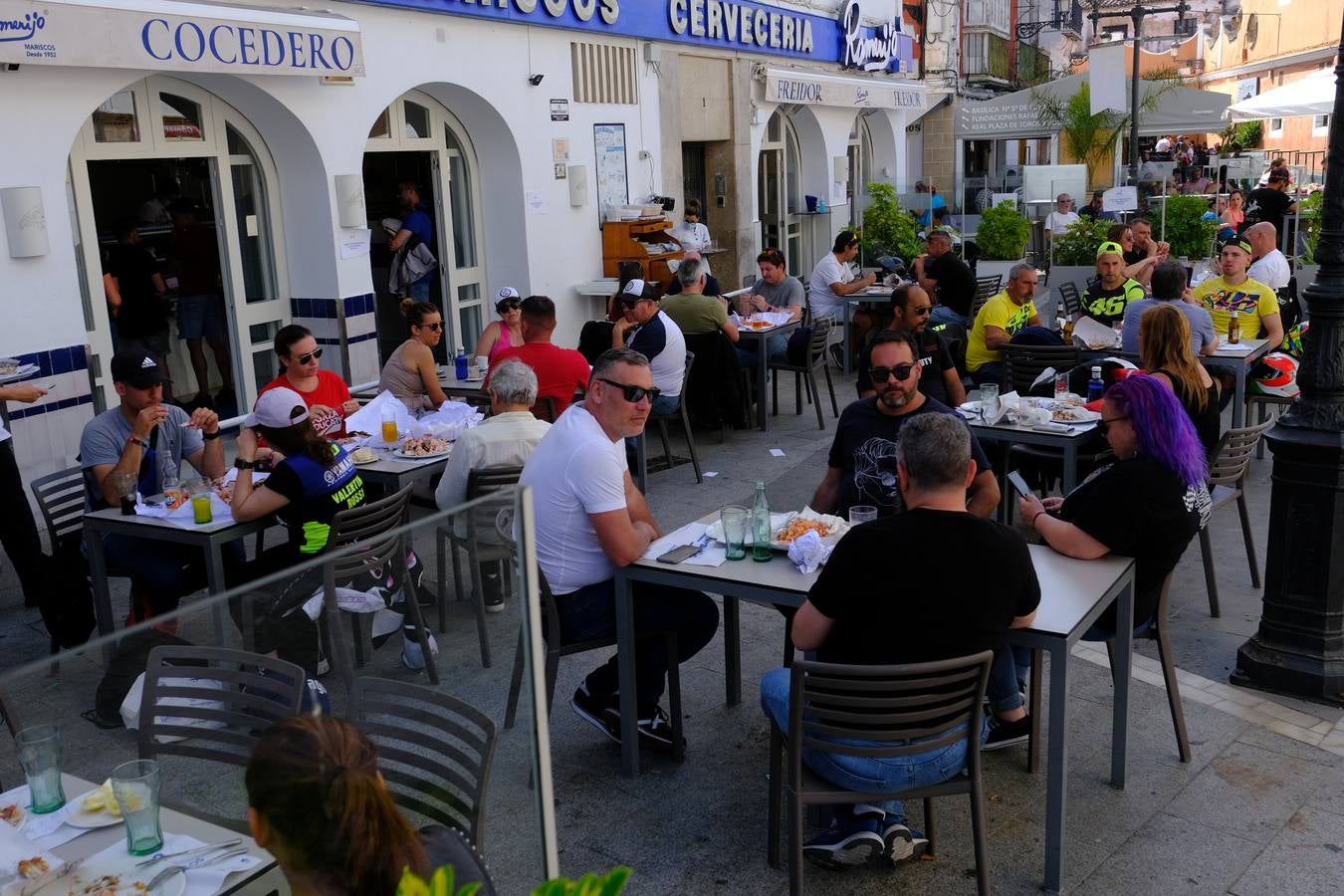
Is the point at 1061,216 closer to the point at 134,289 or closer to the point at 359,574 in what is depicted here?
the point at 134,289

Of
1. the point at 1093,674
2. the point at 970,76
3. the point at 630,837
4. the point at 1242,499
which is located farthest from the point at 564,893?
the point at 970,76

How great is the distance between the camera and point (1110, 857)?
3.72 meters

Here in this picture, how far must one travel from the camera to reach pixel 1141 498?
400 cm

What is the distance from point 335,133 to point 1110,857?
301 inches

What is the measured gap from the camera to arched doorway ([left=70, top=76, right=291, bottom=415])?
7902 mm

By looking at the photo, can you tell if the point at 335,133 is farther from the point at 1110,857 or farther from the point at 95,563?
the point at 1110,857

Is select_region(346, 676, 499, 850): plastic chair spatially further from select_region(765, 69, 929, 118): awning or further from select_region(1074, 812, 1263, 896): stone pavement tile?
select_region(765, 69, 929, 118): awning

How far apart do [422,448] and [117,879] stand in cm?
380

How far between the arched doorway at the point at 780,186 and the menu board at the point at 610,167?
169 inches

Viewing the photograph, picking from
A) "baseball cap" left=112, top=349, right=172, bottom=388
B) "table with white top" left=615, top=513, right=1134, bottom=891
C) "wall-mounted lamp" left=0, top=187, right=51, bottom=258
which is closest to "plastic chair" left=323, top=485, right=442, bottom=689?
"table with white top" left=615, top=513, right=1134, bottom=891

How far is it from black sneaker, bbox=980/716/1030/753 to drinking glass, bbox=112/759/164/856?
2.88 meters

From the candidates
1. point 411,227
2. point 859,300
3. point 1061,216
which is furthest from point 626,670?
point 1061,216

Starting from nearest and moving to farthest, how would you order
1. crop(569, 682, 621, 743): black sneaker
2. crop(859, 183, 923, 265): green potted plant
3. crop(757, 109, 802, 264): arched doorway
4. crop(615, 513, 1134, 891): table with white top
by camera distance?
crop(615, 513, 1134, 891): table with white top → crop(569, 682, 621, 743): black sneaker → crop(859, 183, 923, 265): green potted plant → crop(757, 109, 802, 264): arched doorway

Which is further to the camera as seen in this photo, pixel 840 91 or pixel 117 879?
pixel 840 91
